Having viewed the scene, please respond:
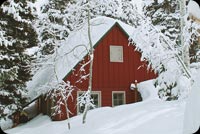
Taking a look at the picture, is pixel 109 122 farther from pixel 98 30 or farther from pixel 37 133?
pixel 98 30

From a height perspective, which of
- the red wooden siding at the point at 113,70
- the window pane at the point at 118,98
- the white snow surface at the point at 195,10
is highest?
the white snow surface at the point at 195,10

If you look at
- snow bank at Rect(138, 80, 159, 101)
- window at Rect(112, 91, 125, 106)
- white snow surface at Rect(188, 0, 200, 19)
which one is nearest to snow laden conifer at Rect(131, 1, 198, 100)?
snow bank at Rect(138, 80, 159, 101)

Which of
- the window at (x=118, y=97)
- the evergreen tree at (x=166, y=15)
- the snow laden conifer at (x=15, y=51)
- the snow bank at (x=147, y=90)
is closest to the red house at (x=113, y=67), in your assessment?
the window at (x=118, y=97)

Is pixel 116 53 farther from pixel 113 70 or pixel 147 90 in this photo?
pixel 147 90

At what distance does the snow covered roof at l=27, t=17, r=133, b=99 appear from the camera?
1609 centimetres

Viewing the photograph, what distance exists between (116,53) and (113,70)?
3.27 feet

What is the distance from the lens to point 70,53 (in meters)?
18.1

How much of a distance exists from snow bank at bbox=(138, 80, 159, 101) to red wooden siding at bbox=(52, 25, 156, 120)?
0.89 meters

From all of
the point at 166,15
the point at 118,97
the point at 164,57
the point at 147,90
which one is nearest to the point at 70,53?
the point at 118,97

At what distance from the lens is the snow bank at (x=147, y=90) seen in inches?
655

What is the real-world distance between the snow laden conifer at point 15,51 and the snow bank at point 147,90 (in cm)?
597

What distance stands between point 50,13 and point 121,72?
436 inches

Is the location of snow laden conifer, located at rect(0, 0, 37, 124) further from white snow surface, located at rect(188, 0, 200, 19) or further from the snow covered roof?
white snow surface, located at rect(188, 0, 200, 19)

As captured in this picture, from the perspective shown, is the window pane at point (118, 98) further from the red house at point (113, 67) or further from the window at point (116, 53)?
the window at point (116, 53)
